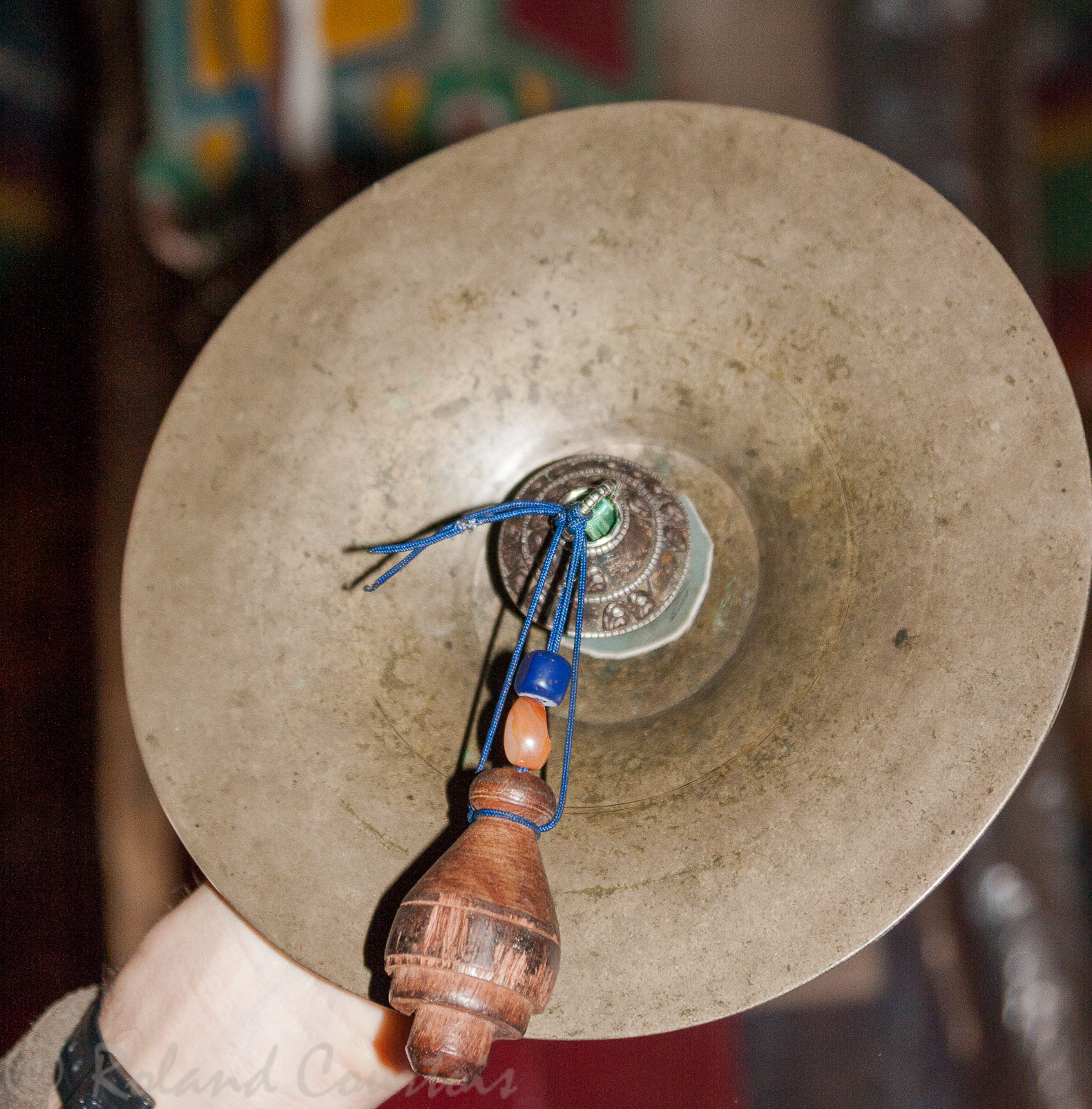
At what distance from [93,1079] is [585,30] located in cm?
201

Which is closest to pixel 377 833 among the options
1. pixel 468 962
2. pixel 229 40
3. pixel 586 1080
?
pixel 468 962

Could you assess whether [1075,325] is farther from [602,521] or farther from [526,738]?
[526,738]

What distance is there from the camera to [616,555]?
72 centimetres

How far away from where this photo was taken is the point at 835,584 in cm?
66

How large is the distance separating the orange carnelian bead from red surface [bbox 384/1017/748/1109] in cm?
44

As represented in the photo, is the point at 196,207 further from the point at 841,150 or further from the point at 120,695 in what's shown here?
the point at 841,150

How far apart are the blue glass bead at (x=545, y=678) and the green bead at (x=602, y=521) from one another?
112 mm

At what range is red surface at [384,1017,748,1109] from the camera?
924 mm

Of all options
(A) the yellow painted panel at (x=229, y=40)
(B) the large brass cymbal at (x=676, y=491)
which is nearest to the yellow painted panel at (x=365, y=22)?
(A) the yellow painted panel at (x=229, y=40)

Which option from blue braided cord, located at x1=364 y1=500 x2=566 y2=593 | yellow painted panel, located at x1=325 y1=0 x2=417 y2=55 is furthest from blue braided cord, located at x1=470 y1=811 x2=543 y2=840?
yellow painted panel, located at x1=325 y1=0 x2=417 y2=55

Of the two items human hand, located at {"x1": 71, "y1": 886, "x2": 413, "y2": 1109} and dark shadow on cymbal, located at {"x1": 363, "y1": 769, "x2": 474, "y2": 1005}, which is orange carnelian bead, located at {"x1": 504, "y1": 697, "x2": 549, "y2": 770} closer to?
dark shadow on cymbal, located at {"x1": 363, "y1": 769, "x2": 474, "y2": 1005}

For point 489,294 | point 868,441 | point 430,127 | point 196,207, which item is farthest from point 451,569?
point 196,207

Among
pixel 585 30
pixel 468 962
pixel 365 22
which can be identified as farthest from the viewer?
pixel 585 30

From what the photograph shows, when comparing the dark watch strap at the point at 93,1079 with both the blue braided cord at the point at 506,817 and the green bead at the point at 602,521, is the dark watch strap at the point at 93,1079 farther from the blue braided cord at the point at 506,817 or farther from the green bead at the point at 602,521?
the green bead at the point at 602,521
